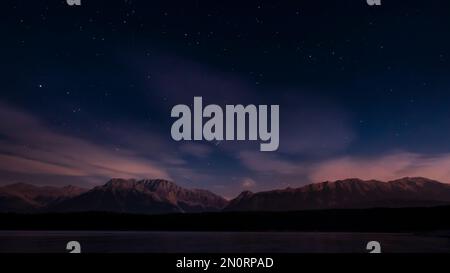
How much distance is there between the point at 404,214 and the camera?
205 feet

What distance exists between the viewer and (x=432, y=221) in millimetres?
45625

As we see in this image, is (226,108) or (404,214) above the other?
(404,214)
